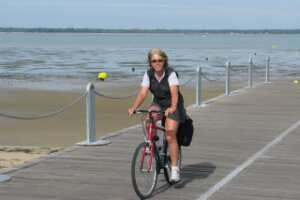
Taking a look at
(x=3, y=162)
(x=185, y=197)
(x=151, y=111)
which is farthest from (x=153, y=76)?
(x=3, y=162)

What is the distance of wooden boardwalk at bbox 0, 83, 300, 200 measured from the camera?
7.22 metres

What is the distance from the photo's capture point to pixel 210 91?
26.9 m

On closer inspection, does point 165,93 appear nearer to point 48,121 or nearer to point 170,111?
point 170,111

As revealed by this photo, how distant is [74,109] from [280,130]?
346 inches

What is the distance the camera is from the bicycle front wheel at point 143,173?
6.60 m

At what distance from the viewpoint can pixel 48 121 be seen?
17.1 m

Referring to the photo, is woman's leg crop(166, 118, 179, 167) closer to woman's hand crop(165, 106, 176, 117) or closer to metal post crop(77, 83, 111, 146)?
woman's hand crop(165, 106, 176, 117)

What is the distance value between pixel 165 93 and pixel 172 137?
0.52 metres

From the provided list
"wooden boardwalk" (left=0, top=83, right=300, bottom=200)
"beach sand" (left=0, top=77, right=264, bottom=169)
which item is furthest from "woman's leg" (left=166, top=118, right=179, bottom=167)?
"beach sand" (left=0, top=77, right=264, bottom=169)

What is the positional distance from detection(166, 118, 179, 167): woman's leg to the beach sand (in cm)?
531

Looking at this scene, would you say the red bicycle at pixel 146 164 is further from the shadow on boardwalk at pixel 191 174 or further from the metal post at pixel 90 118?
the metal post at pixel 90 118

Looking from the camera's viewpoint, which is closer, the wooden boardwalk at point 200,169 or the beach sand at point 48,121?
the wooden boardwalk at point 200,169

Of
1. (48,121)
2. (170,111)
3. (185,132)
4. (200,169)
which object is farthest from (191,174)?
(48,121)

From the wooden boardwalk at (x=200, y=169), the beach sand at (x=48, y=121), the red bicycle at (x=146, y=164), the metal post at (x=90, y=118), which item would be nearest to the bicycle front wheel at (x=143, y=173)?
the red bicycle at (x=146, y=164)
